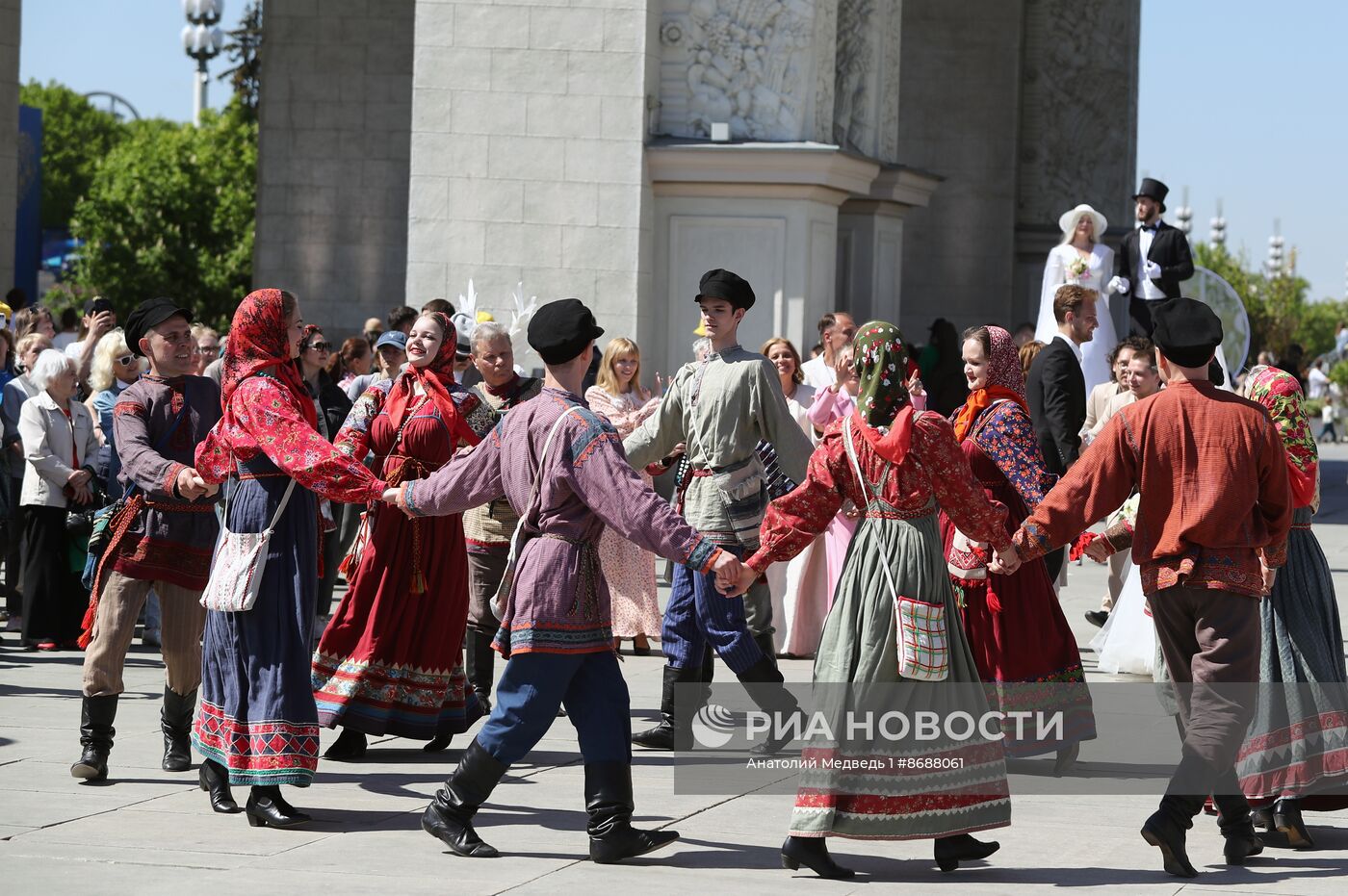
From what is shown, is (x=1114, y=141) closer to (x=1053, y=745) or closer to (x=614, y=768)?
(x=1053, y=745)

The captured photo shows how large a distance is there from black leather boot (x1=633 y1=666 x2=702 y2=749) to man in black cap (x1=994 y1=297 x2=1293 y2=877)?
2.48 metres

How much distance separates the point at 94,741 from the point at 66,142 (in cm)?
8065

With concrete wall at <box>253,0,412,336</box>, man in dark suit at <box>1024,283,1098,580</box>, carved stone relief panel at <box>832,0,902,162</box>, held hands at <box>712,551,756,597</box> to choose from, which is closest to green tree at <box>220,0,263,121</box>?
concrete wall at <box>253,0,412,336</box>

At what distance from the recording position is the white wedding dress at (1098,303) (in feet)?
51.2

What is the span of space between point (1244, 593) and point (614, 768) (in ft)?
7.04

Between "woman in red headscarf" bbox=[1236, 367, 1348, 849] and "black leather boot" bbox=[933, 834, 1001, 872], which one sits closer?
"black leather boot" bbox=[933, 834, 1001, 872]

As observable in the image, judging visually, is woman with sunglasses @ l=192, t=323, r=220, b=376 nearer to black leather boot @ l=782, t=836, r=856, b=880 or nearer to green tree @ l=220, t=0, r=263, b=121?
black leather boot @ l=782, t=836, r=856, b=880

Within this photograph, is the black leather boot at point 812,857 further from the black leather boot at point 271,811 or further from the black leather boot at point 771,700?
the black leather boot at point 771,700

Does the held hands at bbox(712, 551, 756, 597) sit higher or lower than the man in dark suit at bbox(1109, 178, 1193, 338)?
lower

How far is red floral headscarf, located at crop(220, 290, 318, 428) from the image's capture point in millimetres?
7293

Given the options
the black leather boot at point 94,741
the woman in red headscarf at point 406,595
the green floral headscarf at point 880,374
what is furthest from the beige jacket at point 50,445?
the green floral headscarf at point 880,374

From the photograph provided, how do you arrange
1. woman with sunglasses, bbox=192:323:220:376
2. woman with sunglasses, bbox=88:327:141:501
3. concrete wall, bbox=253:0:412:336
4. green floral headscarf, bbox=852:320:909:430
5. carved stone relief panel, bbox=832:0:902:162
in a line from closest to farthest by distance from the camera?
green floral headscarf, bbox=852:320:909:430, woman with sunglasses, bbox=88:327:141:501, woman with sunglasses, bbox=192:323:220:376, carved stone relief panel, bbox=832:0:902:162, concrete wall, bbox=253:0:412:336

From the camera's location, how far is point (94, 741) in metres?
7.80

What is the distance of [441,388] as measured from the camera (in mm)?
8758
